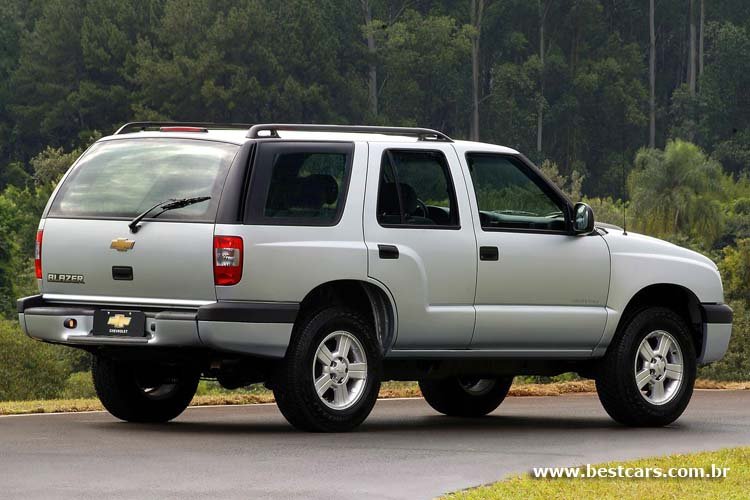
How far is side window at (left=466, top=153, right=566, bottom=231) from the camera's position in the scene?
12617 millimetres

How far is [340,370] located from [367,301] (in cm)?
60

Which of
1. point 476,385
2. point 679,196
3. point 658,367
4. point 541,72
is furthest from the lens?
point 541,72

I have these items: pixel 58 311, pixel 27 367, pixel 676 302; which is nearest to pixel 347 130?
pixel 58 311

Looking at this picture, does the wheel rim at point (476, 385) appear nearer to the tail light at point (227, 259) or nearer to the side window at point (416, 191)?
the side window at point (416, 191)

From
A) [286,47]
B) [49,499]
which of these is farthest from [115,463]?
[286,47]

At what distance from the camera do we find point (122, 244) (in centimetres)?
1152

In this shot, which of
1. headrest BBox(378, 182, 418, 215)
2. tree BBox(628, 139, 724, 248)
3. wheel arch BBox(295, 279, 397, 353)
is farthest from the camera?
tree BBox(628, 139, 724, 248)

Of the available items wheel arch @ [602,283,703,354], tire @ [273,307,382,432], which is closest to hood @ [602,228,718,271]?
wheel arch @ [602,283,703,354]

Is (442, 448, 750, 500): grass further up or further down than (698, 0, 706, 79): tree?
further down

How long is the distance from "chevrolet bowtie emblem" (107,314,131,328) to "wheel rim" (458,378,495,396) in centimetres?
368

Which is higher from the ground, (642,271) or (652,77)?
(652,77)

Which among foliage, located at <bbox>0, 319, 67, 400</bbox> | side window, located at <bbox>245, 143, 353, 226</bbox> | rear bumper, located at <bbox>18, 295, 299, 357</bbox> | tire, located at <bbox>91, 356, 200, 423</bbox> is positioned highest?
side window, located at <bbox>245, 143, 353, 226</bbox>

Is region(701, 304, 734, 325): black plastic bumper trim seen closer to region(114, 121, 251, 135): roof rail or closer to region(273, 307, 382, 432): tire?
region(273, 307, 382, 432): tire

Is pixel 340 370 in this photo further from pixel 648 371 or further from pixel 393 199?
pixel 648 371
